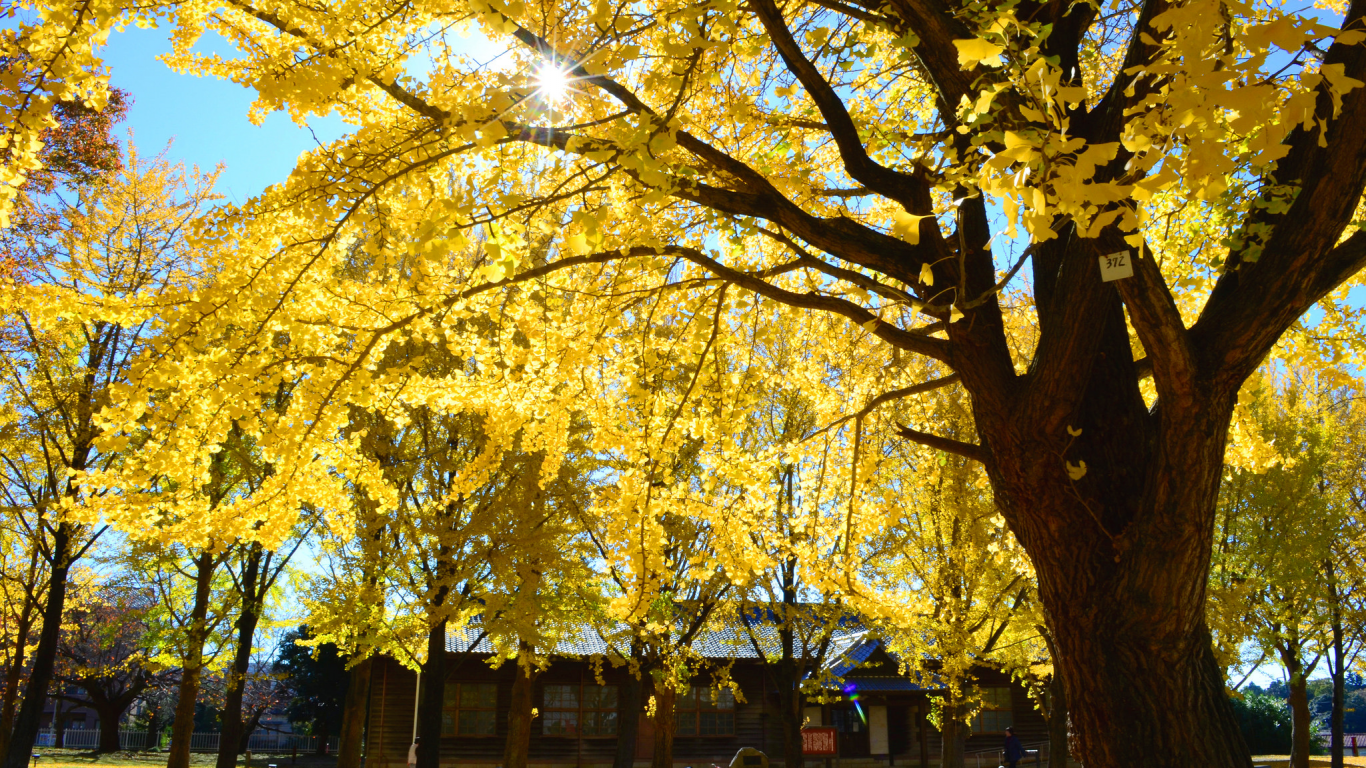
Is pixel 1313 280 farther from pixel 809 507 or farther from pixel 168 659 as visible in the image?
pixel 168 659

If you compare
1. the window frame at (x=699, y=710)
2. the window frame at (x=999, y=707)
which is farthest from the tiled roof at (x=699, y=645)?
the window frame at (x=999, y=707)

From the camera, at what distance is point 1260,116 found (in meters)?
1.95

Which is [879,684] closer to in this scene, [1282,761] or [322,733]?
[1282,761]

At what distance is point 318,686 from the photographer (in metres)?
28.6

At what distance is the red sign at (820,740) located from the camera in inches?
723

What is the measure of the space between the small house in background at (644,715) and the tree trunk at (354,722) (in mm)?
5220

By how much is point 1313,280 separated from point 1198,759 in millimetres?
1994

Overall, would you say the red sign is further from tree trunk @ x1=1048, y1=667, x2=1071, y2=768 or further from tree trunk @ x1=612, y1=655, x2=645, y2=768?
tree trunk @ x1=1048, y1=667, x2=1071, y2=768

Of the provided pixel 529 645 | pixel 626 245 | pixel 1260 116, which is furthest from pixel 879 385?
pixel 529 645

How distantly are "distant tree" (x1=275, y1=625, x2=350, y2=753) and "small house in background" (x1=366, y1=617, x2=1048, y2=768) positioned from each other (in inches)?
345

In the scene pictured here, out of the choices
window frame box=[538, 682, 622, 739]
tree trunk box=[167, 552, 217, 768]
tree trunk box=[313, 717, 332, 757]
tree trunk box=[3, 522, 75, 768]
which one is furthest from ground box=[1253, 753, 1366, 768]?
tree trunk box=[313, 717, 332, 757]

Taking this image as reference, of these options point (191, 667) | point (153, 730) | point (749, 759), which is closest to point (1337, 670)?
point (749, 759)

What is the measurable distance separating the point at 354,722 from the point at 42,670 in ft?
14.9

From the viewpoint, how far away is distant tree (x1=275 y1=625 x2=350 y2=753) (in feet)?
93.7
